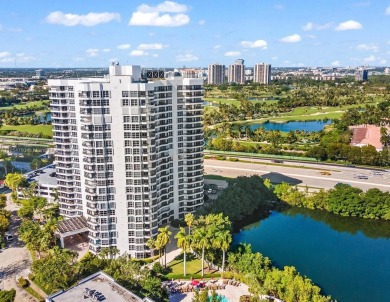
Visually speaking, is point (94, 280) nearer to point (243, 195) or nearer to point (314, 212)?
point (243, 195)

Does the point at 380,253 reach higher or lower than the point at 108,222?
lower

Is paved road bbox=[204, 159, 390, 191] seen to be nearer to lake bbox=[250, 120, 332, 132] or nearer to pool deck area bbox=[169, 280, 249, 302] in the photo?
pool deck area bbox=[169, 280, 249, 302]

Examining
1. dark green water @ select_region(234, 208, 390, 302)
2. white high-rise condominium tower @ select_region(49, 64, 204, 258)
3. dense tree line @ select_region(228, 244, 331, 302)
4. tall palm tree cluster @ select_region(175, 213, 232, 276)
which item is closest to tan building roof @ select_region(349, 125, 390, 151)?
dark green water @ select_region(234, 208, 390, 302)

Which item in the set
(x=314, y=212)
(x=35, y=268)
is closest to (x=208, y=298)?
(x=35, y=268)

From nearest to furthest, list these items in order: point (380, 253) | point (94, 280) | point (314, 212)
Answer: point (94, 280) → point (380, 253) → point (314, 212)

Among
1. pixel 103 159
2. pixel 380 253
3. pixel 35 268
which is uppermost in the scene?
pixel 103 159

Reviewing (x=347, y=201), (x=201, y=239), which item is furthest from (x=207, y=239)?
(x=347, y=201)
